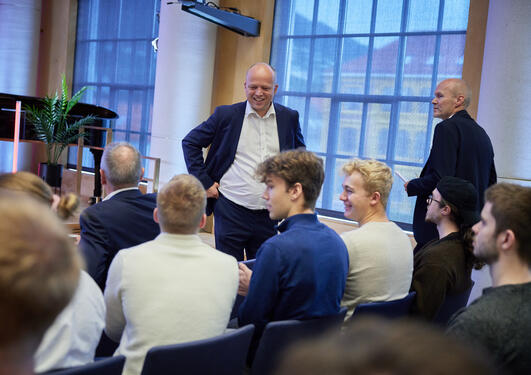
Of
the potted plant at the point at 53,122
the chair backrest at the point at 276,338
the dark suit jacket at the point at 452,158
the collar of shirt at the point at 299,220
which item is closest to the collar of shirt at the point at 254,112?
the dark suit jacket at the point at 452,158

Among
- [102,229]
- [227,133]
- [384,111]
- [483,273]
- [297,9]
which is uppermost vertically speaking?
[297,9]

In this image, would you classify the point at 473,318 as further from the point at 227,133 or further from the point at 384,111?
the point at 384,111

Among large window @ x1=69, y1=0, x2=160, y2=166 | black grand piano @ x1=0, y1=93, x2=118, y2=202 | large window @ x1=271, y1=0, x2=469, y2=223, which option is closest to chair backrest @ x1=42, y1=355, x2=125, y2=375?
large window @ x1=271, y1=0, x2=469, y2=223

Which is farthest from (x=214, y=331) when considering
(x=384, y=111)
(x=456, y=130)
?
(x=384, y=111)

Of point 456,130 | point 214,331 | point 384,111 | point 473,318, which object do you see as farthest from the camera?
point 384,111

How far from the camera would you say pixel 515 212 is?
5.12 ft

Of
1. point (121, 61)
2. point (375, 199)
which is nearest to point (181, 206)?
point (375, 199)

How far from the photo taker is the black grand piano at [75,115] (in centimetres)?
579

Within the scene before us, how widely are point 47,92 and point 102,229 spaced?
7353mm

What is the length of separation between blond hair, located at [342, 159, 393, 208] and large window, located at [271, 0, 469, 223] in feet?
9.62

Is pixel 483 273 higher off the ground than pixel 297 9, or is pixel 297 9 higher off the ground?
pixel 297 9

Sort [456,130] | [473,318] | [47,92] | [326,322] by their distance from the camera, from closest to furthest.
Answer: [473,318]
[326,322]
[456,130]
[47,92]

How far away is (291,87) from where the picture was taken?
6.56 m

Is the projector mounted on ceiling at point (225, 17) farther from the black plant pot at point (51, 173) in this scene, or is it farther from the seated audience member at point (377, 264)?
the seated audience member at point (377, 264)
